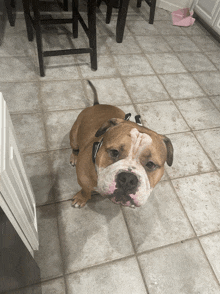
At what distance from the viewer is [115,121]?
5.39 ft

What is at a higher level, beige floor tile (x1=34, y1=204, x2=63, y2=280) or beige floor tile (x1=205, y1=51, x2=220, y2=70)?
beige floor tile (x1=34, y1=204, x2=63, y2=280)

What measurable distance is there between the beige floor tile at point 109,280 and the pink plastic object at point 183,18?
510 cm

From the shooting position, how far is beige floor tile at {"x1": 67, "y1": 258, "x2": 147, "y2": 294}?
178 cm

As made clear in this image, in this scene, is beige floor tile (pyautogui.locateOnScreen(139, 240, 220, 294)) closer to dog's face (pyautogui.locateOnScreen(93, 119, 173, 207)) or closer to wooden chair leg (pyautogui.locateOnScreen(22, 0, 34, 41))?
dog's face (pyautogui.locateOnScreen(93, 119, 173, 207))

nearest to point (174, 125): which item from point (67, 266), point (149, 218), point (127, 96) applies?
point (127, 96)

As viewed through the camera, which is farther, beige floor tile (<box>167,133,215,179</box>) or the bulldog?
beige floor tile (<box>167,133,215,179</box>)

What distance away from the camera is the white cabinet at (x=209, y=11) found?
4.67 m

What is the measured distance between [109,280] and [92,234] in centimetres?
40

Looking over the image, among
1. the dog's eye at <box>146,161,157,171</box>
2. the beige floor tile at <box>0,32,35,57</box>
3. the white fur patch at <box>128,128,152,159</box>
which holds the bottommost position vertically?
the beige floor tile at <box>0,32,35,57</box>

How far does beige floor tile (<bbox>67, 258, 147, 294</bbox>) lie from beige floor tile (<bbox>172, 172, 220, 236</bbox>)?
0.77m

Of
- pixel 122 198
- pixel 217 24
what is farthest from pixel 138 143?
Result: pixel 217 24

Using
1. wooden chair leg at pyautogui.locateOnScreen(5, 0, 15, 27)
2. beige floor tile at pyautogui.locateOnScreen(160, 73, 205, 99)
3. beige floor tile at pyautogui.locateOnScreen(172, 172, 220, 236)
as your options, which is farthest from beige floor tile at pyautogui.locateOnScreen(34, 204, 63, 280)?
wooden chair leg at pyautogui.locateOnScreen(5, 0, 15, 27)

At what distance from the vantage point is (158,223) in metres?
2.19

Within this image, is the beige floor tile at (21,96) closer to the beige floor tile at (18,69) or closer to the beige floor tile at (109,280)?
the beige floor tile at (18,69)
